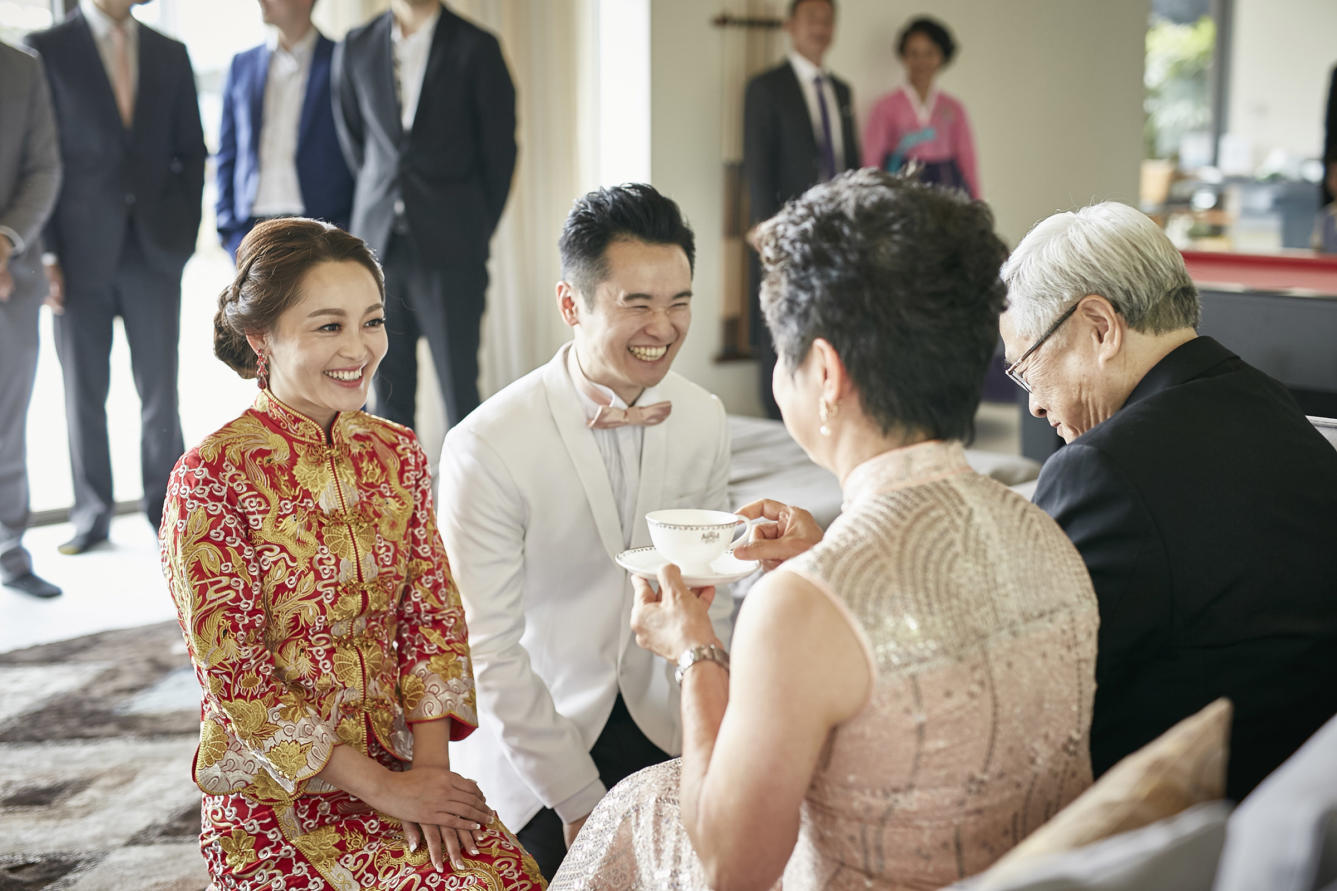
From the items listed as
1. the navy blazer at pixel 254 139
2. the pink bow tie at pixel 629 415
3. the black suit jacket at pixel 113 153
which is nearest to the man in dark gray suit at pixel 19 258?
the black suit jacket at pixel 113 153

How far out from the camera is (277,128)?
4.23 metres

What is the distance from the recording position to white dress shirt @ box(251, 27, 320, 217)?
422 cm

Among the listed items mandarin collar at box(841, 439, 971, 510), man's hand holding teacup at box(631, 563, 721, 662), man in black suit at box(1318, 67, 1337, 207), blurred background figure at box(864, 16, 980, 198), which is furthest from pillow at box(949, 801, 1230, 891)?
man in black suit at box(1318, 67, 1337, 207)

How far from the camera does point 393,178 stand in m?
4.08

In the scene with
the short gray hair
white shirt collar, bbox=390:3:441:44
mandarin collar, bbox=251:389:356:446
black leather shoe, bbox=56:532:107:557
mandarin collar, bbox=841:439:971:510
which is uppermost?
white shirt collar, bbox=390:3:441:44

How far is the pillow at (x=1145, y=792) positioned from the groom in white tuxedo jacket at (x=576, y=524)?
105 cm

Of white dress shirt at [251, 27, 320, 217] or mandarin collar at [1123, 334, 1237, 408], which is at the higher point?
white dress shirt at [251, 27, 320, 217]

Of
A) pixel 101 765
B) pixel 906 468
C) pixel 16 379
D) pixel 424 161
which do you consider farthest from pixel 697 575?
pixel 16 379

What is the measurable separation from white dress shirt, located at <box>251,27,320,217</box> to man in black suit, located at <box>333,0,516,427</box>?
138 mm

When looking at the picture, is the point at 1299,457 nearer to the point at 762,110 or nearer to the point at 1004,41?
the point at 762,110

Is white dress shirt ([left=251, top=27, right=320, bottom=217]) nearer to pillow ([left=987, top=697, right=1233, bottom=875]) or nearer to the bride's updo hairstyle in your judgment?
the bride's updo hairstyle

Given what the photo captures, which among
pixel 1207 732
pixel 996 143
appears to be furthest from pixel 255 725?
pixel 996 143

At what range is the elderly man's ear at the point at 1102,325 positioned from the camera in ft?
5.08

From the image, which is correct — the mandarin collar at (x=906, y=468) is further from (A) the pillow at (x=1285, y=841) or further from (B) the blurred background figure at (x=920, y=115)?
(B) the blurred background figure at (x=920, y=115)
